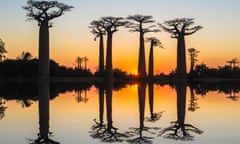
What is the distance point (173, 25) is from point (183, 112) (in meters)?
34.8

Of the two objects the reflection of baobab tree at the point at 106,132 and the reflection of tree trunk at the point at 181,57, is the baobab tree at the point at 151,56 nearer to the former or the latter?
the reflection of tree trunk at the point at 181,57

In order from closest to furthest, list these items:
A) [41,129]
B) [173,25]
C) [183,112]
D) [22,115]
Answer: [41,129] → [22,115] → [183,112] → [173,25]

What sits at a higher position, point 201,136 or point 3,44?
point 3,44

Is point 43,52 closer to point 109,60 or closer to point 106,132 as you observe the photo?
point 109,60

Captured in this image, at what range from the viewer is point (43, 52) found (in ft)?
117

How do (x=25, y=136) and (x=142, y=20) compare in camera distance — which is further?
(x=142, y=20)

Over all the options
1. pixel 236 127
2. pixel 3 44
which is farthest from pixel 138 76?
pixel 236 127

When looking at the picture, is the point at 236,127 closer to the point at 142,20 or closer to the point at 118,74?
the point at 142,20

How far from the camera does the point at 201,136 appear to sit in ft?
21.7

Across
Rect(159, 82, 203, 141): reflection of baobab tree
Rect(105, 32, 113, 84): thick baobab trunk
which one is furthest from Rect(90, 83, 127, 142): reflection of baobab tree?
Rect(105, 32, 113, 84): thick baobab trunk

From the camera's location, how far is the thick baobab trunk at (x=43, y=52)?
117 ft

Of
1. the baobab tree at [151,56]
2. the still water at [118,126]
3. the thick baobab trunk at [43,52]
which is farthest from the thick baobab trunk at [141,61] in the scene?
the still water at [118,126]

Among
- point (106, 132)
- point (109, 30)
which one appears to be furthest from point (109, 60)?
point (106, 132)

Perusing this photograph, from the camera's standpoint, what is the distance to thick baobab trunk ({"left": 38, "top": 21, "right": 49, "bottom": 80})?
117 ft
